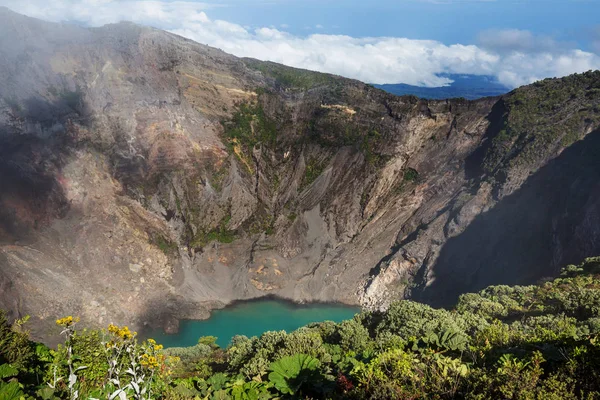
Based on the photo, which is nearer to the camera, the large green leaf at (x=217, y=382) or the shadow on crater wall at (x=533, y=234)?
the large green leaf at (x=217, y=382)

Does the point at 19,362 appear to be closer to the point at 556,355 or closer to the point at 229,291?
the point at 556,355

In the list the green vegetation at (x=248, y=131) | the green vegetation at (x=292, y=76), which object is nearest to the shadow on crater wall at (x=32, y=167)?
the green vegetation at (x=248, y=131)

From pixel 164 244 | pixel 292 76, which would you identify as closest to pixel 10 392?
pixel 164 244

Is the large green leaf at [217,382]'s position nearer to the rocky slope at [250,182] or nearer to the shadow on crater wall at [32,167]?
the rocky slope at [250,182]

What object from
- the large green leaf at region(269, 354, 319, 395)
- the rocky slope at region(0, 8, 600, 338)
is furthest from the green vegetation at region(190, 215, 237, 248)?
the large green leaf at region(269, 354, 319, 395)

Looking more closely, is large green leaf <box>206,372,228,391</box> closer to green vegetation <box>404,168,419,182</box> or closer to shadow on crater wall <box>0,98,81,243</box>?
shadow on crater wall <box>0,98,81,243</box>

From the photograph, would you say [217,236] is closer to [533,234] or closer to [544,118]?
[533,234]
